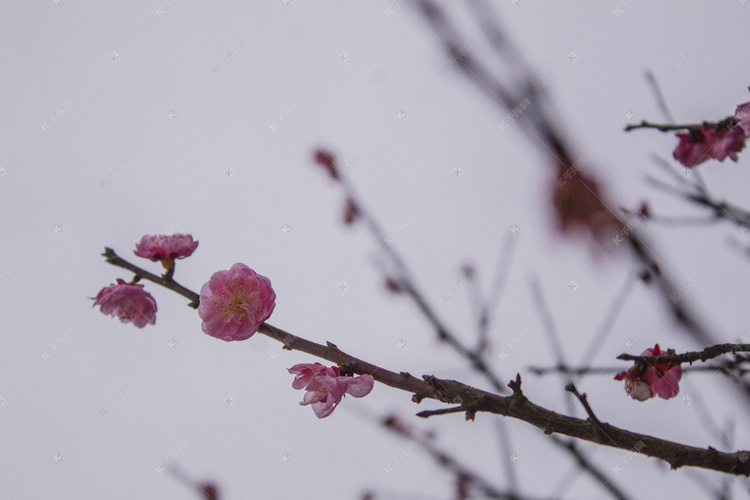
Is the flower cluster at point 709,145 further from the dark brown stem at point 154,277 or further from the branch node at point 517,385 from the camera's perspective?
the dark brown stem at point 154,277

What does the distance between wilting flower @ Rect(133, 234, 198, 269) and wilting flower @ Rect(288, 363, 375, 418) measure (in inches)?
24.0

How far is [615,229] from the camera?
7.24 ft

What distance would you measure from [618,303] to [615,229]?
0.37 m

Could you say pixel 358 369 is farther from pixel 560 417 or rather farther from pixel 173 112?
pixel 173 112

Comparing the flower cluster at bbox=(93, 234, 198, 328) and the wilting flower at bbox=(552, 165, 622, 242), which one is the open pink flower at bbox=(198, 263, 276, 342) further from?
the wilting flower at bbox=(552, 165, 622, 242)

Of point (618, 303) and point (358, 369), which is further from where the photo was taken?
point (618, 303)

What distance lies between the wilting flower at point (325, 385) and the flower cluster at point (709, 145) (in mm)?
1703

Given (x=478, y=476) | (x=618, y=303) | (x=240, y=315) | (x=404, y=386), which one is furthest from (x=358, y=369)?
(x=618, y=303)

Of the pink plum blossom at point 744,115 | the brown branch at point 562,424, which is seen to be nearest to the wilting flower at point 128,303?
the brown branch at point 562,424

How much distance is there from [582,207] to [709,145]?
0.99 metres

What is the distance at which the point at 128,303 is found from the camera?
175cm

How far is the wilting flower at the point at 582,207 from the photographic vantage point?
249 cm

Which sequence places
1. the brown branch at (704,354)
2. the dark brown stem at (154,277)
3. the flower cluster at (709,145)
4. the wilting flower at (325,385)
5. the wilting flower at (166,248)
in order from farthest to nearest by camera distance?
the flower cluster at (709,145) < the wilting flower at (166,248) < the dark brown stem at (154,277) < the wilting flower at (325,385) < the brown branch at (704,354)

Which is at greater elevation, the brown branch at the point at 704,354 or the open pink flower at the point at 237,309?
the brown branch at the point at 704,354
